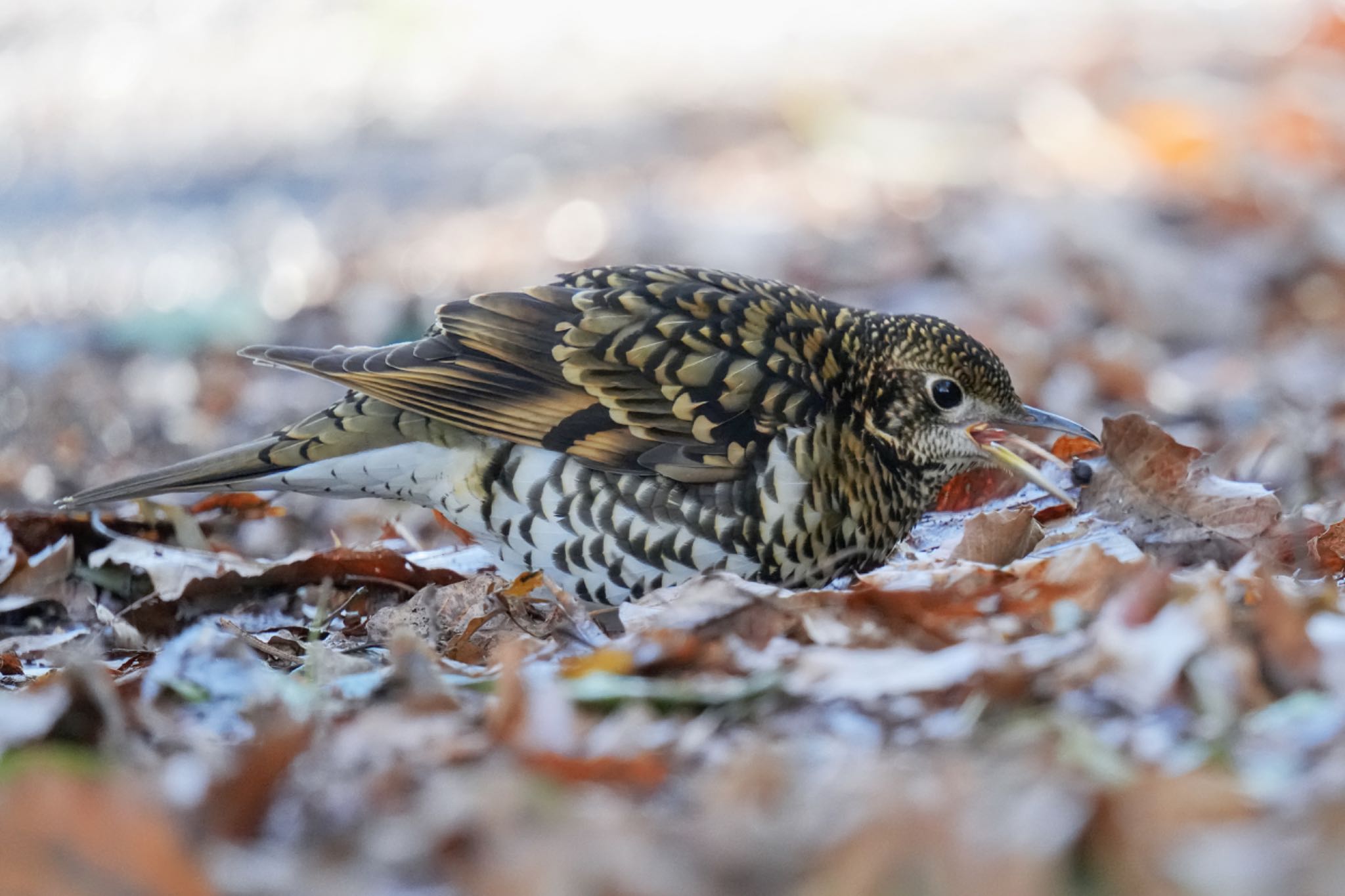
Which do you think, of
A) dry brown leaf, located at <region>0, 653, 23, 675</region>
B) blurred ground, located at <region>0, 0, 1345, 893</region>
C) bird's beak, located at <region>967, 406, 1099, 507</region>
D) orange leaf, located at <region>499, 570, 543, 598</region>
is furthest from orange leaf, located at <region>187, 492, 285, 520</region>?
bird's beak, located at <region>967, 406, 1099, 507</region>

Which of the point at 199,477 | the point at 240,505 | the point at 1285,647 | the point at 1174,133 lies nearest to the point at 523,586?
the point at 199,477

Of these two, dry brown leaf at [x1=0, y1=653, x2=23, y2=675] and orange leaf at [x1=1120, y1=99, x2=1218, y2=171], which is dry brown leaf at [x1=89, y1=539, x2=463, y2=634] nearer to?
dry brown leaf at [x1=0, y1=653, x2=23, y2=675]

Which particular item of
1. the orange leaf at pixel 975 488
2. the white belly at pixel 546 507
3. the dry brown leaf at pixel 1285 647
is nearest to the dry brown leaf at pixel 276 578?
the white belly at pixel 546 507

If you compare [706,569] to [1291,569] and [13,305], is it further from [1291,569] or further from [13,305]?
[13,305]

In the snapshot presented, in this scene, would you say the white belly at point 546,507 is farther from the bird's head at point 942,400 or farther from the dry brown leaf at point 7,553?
the dry brown leaf at point 7,553

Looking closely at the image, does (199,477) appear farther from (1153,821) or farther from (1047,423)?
(1153,821)
